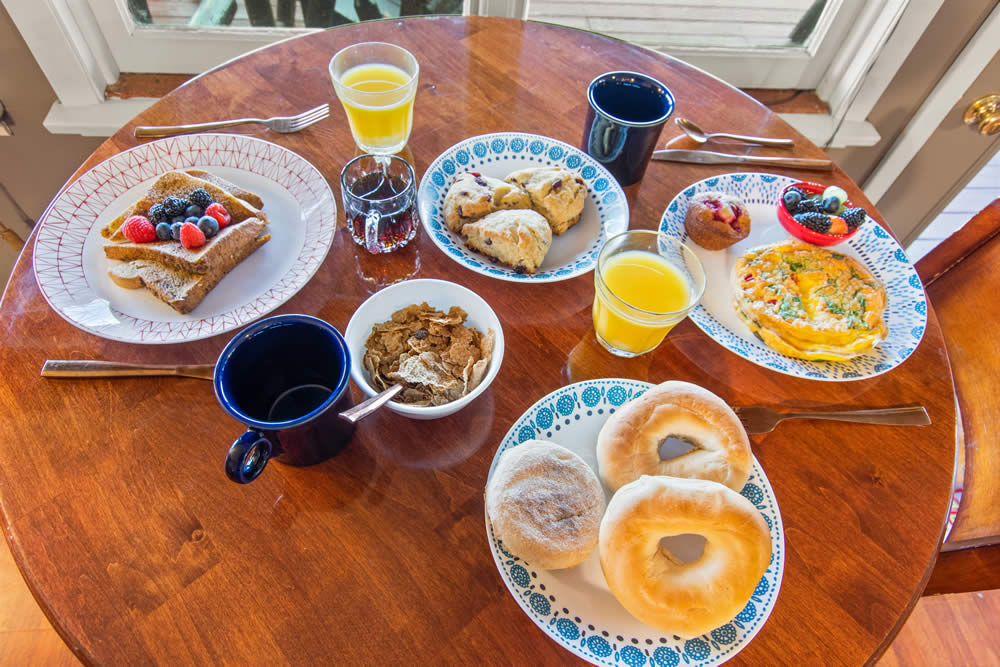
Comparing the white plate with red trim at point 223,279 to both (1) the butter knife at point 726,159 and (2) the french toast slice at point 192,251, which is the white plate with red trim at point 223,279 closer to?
(2) the french toast slice at point 192,251

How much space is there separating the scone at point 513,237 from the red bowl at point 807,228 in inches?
20.7

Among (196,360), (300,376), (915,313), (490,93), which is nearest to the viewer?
(300,376)

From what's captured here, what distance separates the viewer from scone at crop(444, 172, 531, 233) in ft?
3.97

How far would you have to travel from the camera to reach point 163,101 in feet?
4.60

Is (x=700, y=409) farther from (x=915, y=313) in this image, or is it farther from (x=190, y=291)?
(x=190, y=291)

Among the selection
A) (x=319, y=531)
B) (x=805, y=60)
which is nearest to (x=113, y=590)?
(x=319, y=531)

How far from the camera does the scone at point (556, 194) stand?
48.7 inches

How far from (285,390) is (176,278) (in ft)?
1.26

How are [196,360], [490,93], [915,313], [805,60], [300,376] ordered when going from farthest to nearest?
1. [805,60]
2. [490,93]
3. [915,313]
4. [196,360]
5. [300,376]

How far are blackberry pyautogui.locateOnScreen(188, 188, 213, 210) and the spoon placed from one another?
1099mm

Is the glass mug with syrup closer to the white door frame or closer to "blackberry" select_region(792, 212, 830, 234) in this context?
"blackberry" select_region(792, 212, 830, 234)

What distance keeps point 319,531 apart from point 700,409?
60 centimetres

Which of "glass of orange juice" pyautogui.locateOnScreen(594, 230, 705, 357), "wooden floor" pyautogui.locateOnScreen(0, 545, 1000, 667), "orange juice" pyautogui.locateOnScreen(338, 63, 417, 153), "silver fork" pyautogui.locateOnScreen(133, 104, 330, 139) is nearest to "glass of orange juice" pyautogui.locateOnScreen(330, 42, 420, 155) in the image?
"orange juice" pyautogui.locateOnScreen(338, 63, 417, 153)

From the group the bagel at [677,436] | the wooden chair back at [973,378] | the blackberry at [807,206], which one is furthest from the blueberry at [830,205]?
the bagel at [677,436]
